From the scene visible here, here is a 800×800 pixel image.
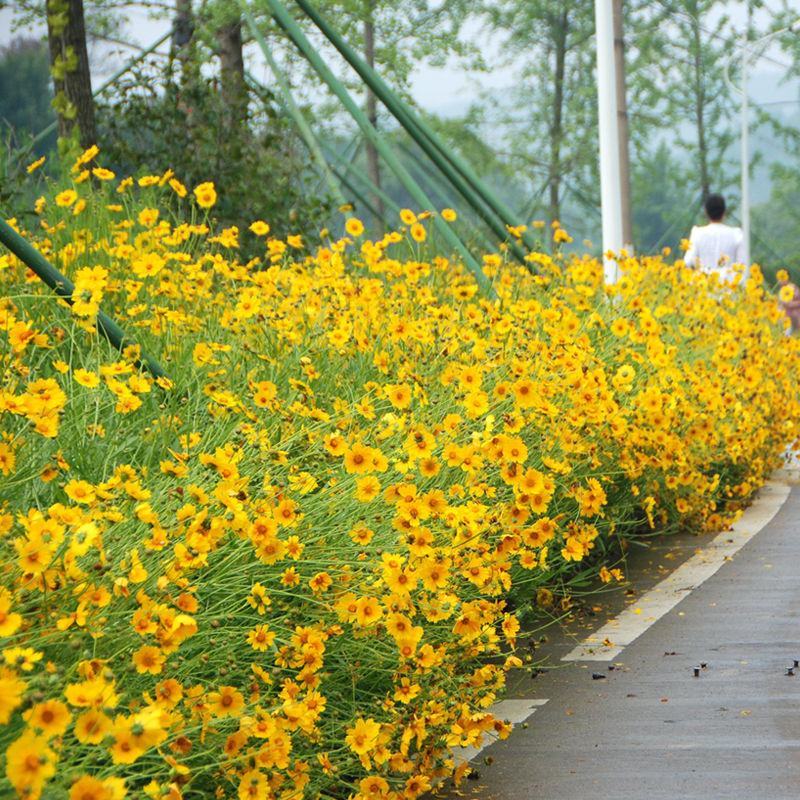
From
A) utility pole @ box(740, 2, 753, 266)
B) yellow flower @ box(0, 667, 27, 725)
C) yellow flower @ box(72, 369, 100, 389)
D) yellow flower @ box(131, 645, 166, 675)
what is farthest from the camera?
utility pole @ box(740, 2, 753, 266)

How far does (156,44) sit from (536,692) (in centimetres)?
1060

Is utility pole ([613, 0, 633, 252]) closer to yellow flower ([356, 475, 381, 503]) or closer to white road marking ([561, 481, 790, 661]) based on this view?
white road marking ([561, 481, 790, 661])

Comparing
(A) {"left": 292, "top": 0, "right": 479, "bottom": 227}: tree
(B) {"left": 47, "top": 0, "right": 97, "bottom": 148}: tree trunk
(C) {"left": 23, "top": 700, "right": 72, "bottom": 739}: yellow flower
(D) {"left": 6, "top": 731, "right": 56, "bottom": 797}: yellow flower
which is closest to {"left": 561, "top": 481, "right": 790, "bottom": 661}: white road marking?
(C) {"left": 23, "top": 700, "right": 72, "bottom": 739}: yellow flower

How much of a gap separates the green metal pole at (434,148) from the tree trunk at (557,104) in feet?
102

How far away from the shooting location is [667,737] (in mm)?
5145

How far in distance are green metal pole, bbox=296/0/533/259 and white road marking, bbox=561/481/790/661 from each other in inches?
111

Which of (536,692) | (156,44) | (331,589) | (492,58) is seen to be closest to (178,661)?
(331,589)

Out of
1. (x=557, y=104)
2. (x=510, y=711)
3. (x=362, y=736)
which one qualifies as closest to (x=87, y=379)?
(x=362, y=736)

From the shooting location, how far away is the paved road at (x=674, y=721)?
4.69 m

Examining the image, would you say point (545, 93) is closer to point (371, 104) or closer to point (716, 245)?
point (371, 104)

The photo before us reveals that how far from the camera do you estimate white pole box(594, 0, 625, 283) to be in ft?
45.4

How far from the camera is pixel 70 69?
1218 centimetres

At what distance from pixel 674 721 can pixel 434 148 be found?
8.03 metres

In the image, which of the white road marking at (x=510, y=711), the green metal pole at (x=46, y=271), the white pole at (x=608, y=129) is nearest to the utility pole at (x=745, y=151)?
the white pole at (x=608, y=129)
